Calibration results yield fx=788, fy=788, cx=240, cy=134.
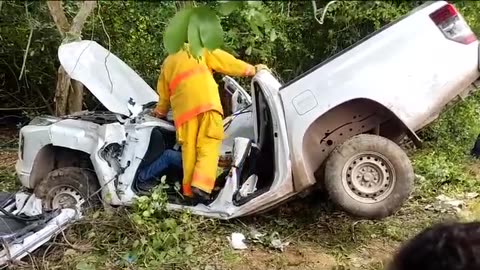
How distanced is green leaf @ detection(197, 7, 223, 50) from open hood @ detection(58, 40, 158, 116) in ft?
12.3

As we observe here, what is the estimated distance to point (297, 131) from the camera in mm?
5277

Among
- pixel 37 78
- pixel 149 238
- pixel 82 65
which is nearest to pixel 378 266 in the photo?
pixel 149 238

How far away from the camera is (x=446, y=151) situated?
7637mm

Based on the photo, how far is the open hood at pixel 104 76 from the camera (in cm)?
562

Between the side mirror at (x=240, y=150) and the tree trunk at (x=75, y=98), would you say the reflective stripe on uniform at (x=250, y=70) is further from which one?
the tree trunk at (x=75, y=98)

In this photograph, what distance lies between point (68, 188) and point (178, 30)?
13.5 feet

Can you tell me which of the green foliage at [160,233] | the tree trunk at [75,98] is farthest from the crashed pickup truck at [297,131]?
the tree trunk at [75,98]

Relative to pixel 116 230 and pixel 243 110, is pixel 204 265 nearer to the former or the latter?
pixel 116 230

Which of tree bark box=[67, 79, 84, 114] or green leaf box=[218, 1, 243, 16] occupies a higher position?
green leaf box=[218, 1, 243, 16]

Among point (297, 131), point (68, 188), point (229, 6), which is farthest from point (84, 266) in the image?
point (229, 6)

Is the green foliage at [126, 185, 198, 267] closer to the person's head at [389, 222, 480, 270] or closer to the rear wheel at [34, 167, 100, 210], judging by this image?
the rear wheel at [34, 167, 100, 210]

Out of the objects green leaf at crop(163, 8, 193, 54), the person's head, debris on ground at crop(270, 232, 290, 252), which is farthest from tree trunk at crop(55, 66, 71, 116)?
the person's head

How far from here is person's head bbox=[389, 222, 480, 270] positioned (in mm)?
1333

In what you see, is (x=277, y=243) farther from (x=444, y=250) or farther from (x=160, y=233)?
(x=444, y=250)
